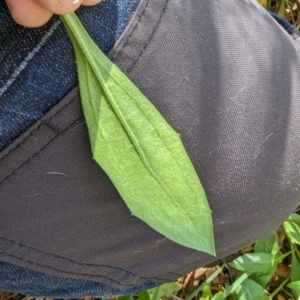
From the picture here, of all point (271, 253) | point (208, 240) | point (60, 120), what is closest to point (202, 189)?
point (208, 240)

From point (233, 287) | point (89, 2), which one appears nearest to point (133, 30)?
point (89, 2)

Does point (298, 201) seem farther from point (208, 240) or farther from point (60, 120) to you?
point (60, 120)

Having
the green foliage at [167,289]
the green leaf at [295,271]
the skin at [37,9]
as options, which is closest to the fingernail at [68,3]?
the skin at [37,9]

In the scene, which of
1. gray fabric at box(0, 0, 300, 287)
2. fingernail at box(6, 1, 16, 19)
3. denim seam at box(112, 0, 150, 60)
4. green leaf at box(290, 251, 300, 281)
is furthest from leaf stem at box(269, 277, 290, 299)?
fingernail at box(6, 1, 16, 19)

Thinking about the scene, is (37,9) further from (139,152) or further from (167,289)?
(167,289)

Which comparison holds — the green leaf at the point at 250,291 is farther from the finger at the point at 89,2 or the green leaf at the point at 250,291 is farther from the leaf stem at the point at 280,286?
the finger at the point at 89,2

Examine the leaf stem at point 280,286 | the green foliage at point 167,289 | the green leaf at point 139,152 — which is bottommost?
the green foliage at point 167,289
